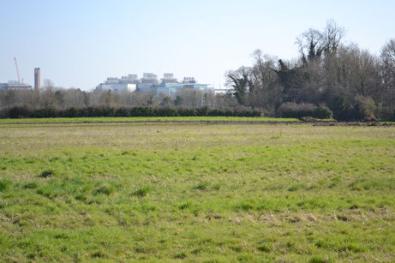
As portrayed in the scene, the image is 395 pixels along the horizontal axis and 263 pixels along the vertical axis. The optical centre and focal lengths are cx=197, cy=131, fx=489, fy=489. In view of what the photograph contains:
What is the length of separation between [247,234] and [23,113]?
2590 inches

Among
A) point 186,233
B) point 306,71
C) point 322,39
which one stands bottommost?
point 186,233

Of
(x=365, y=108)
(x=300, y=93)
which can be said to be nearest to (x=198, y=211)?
(x=365, y=108)

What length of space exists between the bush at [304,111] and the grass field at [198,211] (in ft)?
178

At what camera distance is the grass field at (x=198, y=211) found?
7.65 m

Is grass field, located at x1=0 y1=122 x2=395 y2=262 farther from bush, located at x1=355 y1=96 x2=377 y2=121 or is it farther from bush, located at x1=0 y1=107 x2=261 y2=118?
bush, located at x1=0 y1=107 x2=261 y2=118

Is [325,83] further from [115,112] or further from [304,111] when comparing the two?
[115,112]

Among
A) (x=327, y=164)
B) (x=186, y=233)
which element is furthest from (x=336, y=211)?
(x=327, y=164)

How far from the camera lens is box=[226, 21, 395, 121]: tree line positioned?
73.6m

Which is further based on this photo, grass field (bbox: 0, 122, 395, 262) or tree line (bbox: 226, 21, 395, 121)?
tree line (bbox: 226, 21, 395, 121)

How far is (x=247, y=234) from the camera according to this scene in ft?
28.3

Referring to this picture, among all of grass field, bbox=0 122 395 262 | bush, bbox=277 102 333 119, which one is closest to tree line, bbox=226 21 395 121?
bush, bbox=277 102 333 119

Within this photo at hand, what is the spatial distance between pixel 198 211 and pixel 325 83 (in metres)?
78.0

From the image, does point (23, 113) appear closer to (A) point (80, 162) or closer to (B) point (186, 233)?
(A) point (80, 162)

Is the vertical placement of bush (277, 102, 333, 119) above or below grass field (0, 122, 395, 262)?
above
